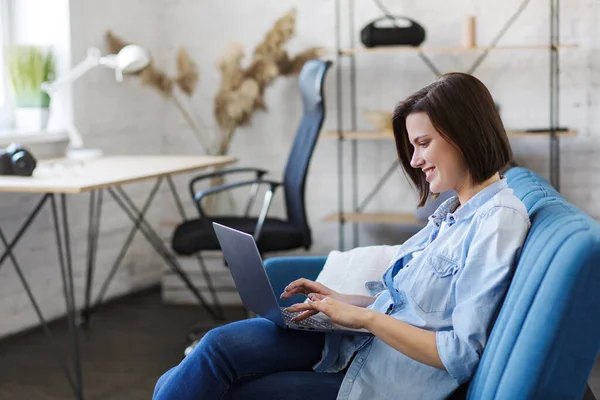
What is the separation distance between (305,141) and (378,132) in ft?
2.30

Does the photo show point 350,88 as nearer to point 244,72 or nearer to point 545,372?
point 244,72

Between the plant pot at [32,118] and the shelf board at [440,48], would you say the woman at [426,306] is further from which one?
the plant pot at [32,118]

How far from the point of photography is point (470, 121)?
5.51ft

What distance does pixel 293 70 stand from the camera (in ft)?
15.3

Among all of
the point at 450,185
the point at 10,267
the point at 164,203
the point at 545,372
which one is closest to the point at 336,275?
the point at 450,185

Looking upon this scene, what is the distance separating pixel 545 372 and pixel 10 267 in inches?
122

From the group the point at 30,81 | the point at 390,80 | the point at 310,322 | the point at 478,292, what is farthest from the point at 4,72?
the point at 478,292

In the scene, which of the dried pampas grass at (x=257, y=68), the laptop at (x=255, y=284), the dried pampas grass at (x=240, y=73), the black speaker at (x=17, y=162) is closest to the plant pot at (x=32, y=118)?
the dried pampas grass at (x=240, y=73)

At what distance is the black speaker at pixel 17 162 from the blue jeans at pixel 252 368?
1669mm

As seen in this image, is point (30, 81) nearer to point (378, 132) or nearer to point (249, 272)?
point (378, 132)

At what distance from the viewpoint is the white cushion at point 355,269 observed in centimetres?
233

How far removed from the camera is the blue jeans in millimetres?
1843

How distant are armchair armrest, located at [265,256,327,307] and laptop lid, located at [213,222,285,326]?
1.74 feet

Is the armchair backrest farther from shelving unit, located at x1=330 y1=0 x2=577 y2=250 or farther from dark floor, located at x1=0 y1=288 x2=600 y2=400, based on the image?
shelving unit, located at x1=330 y1=0 x2=577 y2=250
